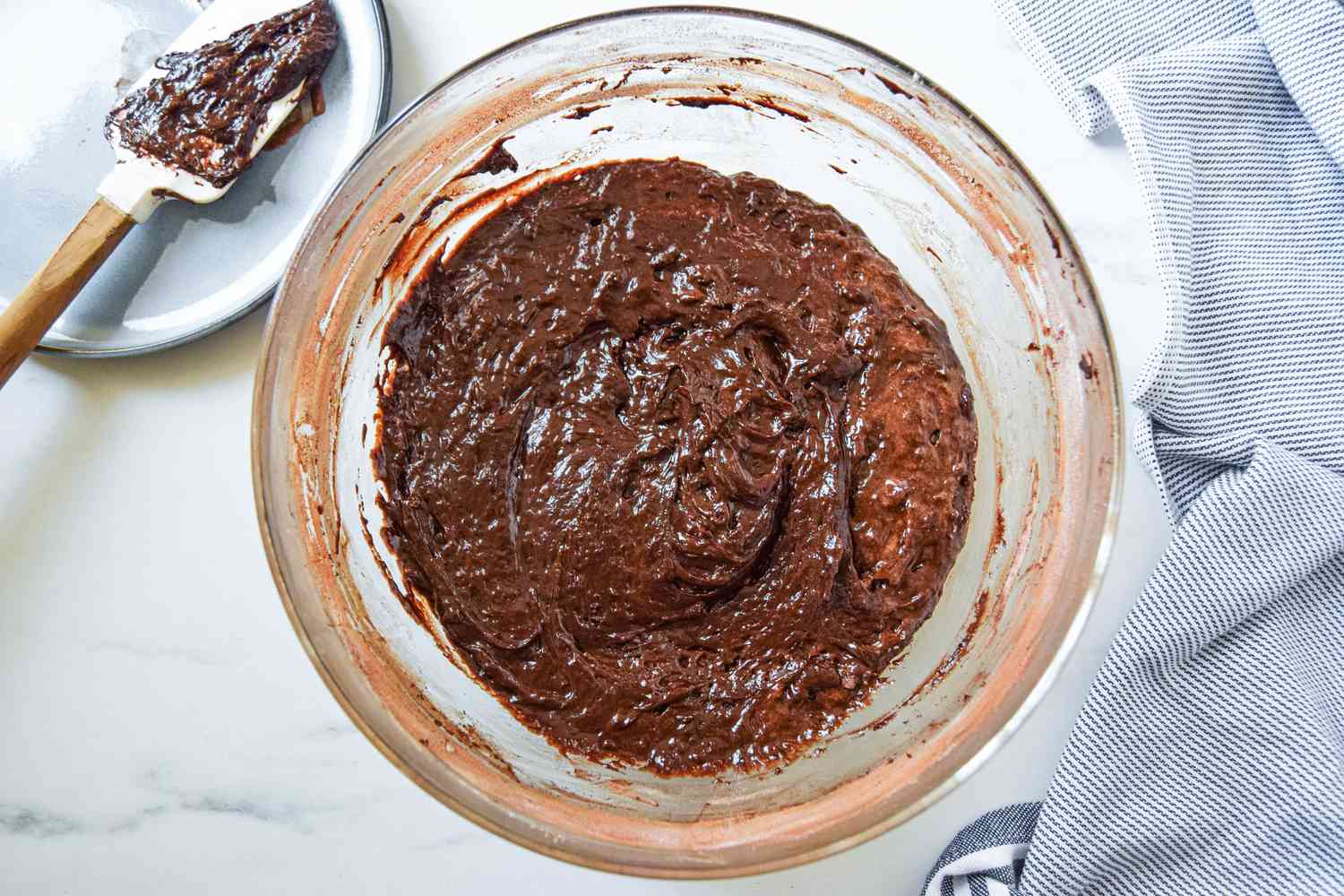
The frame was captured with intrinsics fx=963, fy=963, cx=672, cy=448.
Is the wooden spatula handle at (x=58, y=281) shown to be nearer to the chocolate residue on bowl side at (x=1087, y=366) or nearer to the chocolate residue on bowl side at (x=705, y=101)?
the chocolate residue on bowl side at (x=705, y=101)

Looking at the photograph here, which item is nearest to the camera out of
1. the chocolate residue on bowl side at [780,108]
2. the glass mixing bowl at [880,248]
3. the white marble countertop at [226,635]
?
the glass mixing bowl at [880,248]

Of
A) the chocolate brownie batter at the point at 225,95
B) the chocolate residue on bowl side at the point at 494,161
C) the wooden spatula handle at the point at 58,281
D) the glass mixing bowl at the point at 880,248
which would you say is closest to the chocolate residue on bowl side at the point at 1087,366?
the glass mixing bowl at the point at 880,248

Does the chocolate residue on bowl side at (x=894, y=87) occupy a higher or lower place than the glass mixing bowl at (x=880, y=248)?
higher

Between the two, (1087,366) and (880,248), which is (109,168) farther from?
(1087,366)

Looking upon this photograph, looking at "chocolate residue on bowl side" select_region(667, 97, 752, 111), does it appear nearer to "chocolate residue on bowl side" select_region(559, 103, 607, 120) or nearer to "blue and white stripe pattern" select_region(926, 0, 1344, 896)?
"chocolate residue on bowl side" select_region(559, 103, 607, 120)

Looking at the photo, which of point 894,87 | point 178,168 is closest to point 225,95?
point 178,168
